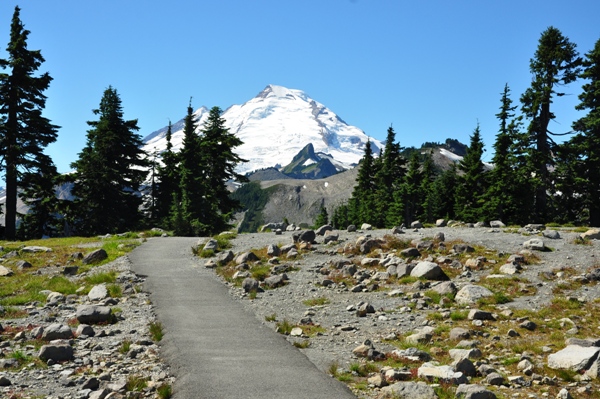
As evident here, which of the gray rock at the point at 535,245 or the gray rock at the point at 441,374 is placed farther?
the gray rock at the point at 535,245

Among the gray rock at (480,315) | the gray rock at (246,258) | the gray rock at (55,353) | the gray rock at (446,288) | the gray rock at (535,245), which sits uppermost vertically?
the gray rock at (535,245)

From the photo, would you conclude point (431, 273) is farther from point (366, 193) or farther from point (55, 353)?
point (366, 193)

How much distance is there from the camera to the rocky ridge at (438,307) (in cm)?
1021

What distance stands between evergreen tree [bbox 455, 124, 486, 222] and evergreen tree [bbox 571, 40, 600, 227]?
39.6 ft

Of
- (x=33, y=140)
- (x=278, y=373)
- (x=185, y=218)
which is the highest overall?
(x=33, y=140)

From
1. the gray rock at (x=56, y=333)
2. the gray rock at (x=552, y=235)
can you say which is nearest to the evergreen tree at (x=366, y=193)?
the gray rock at (x=552, y=235)

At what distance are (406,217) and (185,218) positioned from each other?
37.1 m

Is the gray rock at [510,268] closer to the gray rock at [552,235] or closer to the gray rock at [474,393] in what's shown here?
the gray rock at [552,235]

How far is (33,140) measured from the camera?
143 feet

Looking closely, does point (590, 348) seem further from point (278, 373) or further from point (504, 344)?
point (278, 373)

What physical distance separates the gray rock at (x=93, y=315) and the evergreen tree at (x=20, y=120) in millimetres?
32017

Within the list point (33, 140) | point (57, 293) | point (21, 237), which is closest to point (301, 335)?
point (57, 293)

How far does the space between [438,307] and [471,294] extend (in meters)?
1.39

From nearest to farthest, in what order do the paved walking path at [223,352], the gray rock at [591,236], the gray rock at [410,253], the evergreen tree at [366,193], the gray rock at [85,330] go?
1. the paved walking path at [223,352]
2. the gray rock at [85,330]
3. the gray rock at [410,253]
4. the gray rock at [591,236]
5. the evergreen tree at [366,193]
